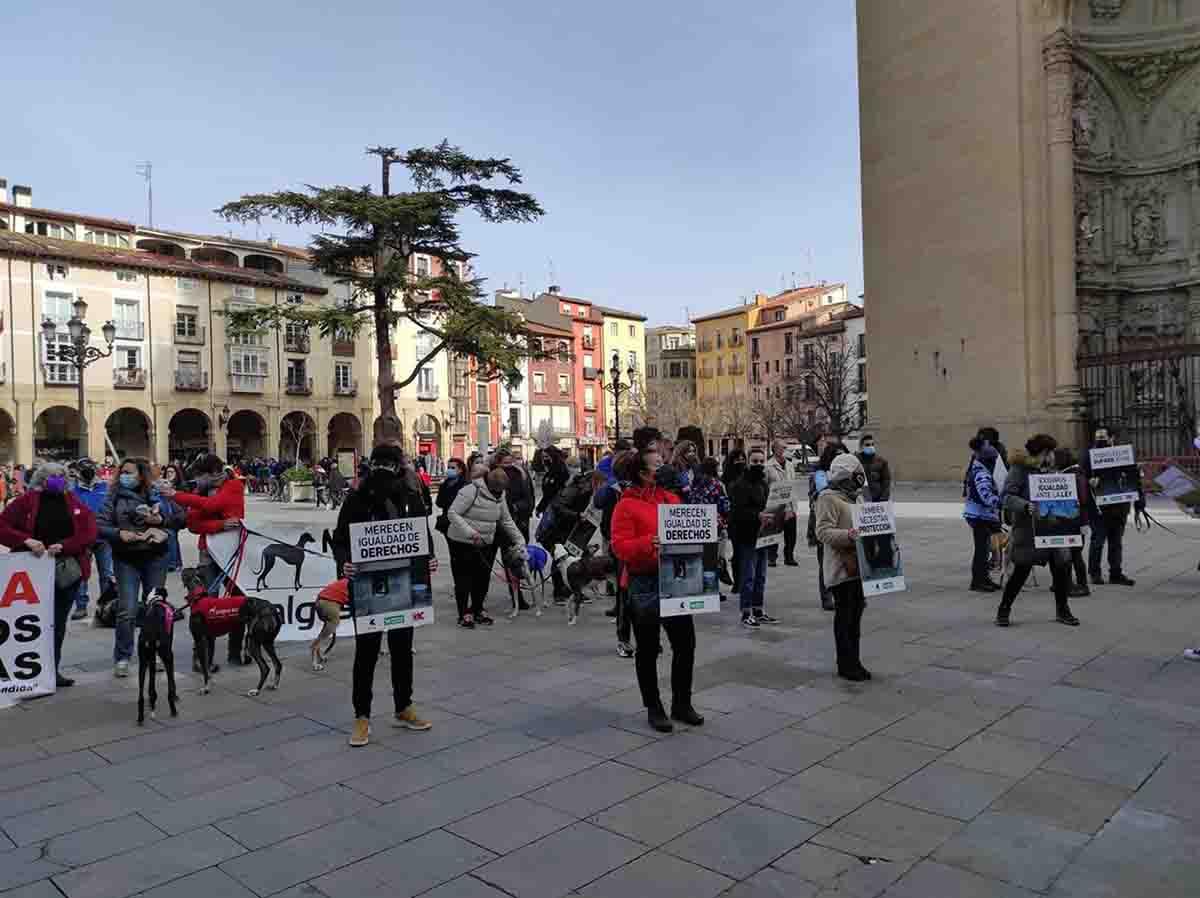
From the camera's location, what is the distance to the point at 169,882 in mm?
3963

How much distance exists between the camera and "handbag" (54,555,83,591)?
23.5 feet

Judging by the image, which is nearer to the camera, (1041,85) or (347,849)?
(347,849)

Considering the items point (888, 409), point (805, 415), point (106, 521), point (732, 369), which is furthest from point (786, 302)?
point (106, 521)

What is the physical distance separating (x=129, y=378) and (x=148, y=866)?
53.3 m

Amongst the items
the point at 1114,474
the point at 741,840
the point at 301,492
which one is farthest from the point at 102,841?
the point at 301,492

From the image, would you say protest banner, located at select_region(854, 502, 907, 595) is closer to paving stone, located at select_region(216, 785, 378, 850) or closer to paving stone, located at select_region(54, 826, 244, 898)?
paving stone, located at select_region(216, 785, 378, 850)

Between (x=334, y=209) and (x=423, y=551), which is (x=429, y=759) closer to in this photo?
(x=423, y=551)

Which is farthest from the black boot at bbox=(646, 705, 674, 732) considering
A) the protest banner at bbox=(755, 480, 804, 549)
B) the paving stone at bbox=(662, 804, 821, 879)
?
the protest banner at bbox=(755, 480, 804, 549)

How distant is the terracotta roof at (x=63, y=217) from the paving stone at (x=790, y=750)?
5697 cm

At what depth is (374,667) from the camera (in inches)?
233

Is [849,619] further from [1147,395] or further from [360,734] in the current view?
[1147,395]

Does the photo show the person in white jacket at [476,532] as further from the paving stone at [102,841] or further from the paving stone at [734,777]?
the paving stone at [102,841]

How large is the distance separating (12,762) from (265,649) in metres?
1.91

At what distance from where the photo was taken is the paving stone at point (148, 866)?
393 cm
